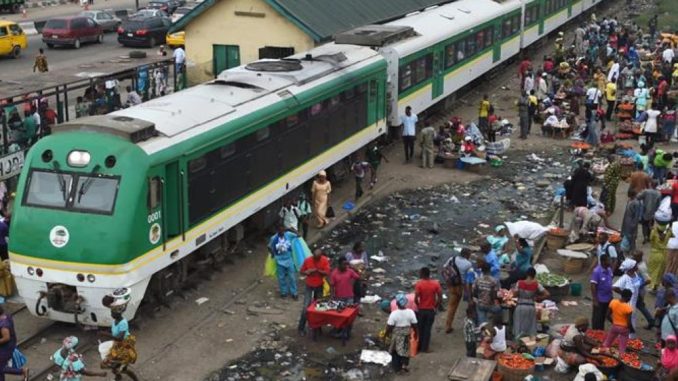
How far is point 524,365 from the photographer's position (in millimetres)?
Result: 12844

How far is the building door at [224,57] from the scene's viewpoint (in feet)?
91.5

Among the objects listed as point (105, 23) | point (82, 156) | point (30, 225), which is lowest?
point (105, 23)

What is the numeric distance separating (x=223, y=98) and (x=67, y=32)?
2798 centimetres

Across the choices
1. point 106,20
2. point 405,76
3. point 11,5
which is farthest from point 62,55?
point 405,76

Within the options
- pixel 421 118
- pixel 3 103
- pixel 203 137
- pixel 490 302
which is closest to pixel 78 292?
pixel 203 137

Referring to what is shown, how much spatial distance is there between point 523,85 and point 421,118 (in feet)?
13.3

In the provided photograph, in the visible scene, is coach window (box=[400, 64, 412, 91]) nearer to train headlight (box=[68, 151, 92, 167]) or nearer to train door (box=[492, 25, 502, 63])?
train door (box=[492, 25, 502, 63])

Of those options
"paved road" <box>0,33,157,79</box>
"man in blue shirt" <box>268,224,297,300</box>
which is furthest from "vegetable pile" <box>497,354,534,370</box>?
"paved road" <box>0,33,157,79</box>

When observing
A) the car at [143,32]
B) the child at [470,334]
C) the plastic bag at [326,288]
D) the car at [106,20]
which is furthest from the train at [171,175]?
the car at [106,20]

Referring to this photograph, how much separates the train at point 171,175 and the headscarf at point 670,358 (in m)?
6.86

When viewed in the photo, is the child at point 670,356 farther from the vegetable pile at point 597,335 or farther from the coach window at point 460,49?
the coach window at point 460,49

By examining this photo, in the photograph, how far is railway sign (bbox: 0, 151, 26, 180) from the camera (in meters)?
19.4

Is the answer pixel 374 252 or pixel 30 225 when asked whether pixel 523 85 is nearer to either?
pixel 374 252

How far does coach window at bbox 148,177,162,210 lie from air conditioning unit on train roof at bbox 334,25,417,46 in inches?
422
